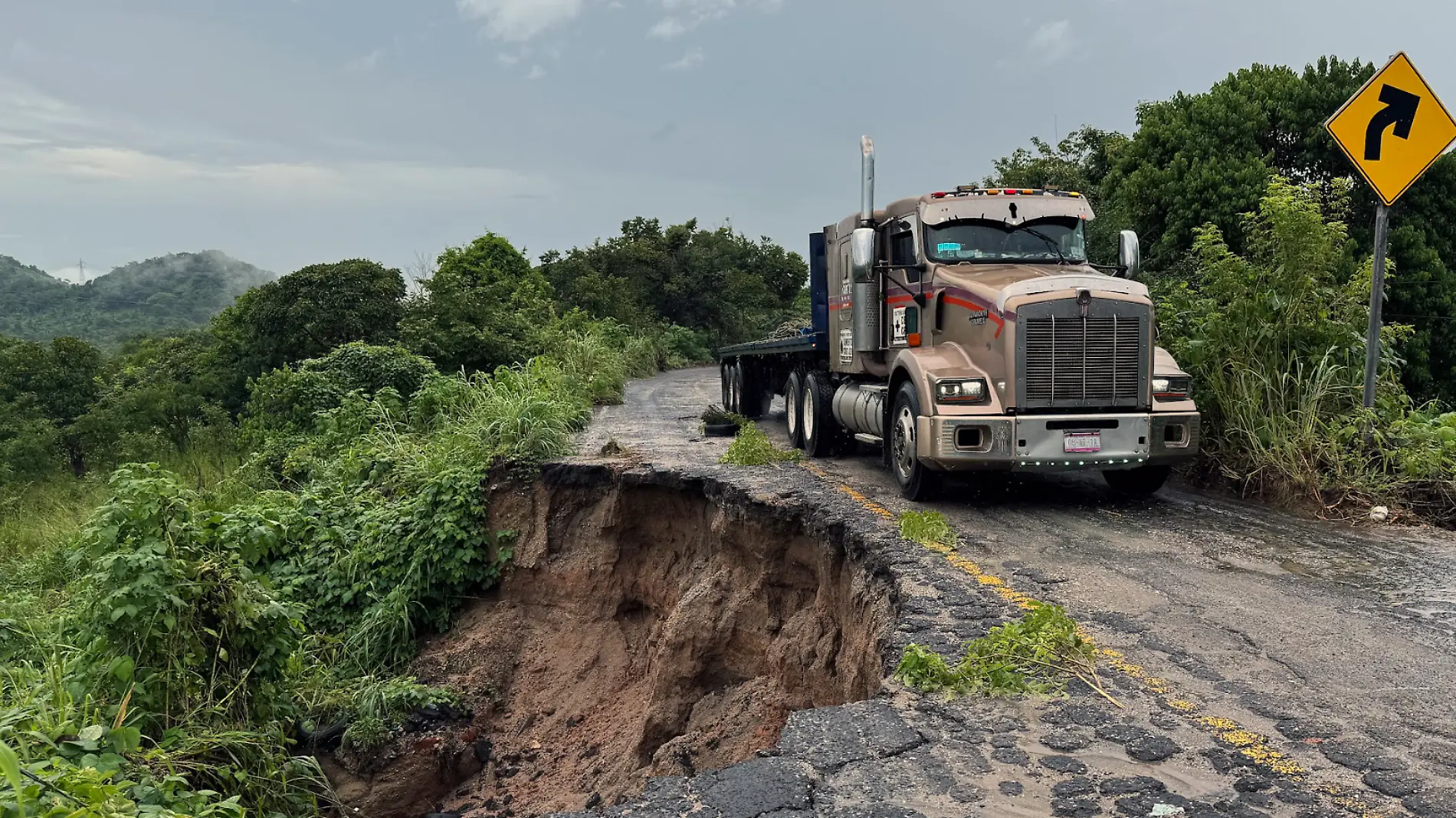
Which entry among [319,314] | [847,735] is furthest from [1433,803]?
[319,314]

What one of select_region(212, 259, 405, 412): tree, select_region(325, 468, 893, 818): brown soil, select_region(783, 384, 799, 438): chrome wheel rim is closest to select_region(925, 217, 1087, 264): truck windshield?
select_region(325, 468, 893, 818): brown soil

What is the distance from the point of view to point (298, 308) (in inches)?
827

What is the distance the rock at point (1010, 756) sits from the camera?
3.75m

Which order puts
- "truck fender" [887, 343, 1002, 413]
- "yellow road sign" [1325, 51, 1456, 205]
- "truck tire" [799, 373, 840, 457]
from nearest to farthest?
1. "yellow road sign" [1325, 51, 1456, 205]
2. "truck fender" [887, 343, 1002, 413]
3. "truck tire" [799, 373, 840, 457]

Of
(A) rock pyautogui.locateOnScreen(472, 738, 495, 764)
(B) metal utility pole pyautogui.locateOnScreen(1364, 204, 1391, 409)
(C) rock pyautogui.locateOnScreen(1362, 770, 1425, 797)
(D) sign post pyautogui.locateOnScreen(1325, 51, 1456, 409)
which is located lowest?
(A) rock pyautogui.locateOnScreen(472, 738, 495, 764)

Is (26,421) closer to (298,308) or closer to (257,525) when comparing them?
(298,308)

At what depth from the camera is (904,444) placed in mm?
8953

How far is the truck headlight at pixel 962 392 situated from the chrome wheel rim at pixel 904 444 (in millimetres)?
568

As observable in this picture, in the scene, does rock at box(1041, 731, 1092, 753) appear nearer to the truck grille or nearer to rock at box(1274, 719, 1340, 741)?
rock at box(1274, 719, 1340, 741)

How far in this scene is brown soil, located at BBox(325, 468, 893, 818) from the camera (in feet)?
24.1

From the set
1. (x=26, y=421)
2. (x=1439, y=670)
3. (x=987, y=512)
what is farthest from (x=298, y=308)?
(x=1439, y=670)

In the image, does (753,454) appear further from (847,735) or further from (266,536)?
(847,735)

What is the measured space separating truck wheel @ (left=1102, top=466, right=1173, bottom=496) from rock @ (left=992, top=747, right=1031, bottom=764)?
5.29m

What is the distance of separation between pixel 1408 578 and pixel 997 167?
27.8 m
